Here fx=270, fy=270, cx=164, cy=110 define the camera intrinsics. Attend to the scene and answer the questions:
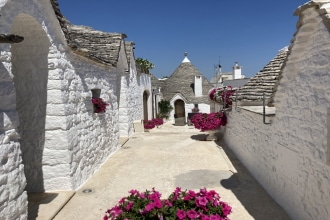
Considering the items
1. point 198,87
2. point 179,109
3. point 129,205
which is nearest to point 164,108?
point 179,109

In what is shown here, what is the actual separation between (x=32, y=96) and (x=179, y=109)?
22496mm

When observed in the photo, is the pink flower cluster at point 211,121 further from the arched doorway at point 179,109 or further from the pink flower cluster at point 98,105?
the arched doorway at point 179,109

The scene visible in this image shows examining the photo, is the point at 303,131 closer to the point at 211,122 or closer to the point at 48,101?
the point at 48,101

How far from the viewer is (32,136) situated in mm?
5383

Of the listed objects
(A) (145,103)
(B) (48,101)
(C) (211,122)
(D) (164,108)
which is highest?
(B) (48,101)

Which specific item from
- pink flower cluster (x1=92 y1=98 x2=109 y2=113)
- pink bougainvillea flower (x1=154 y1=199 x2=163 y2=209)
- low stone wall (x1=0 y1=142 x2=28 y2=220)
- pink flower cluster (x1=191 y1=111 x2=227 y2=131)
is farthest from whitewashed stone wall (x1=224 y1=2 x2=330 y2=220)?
pink flower cluster (x1=191 y1=111 x2=227 y2=131)

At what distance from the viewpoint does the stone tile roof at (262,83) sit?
838cm

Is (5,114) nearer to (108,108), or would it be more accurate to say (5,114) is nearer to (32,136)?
(32,136)

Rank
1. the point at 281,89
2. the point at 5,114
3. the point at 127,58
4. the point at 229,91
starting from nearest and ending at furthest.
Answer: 1. the point at 5,114
2. the point at 281,89
3. the point at 229,91
4. the point at 127,58

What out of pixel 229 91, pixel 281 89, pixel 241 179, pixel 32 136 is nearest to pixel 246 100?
pixel 229 91

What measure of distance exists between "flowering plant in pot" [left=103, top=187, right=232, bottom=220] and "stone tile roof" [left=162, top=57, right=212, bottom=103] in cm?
2335

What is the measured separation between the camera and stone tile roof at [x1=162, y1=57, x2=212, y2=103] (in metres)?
26.4

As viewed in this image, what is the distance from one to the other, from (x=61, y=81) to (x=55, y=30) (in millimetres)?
994

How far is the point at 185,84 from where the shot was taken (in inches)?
1067
